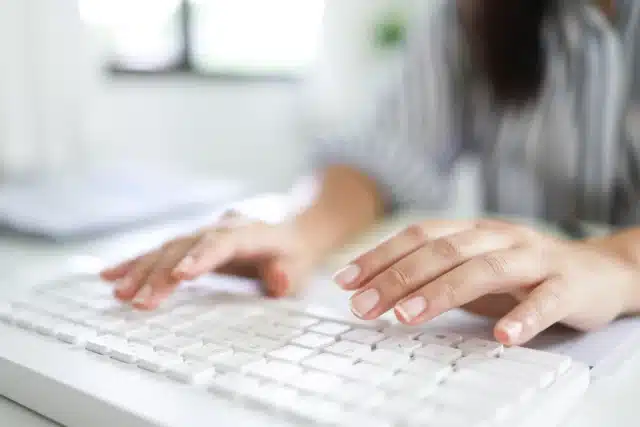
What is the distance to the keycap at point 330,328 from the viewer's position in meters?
0.45

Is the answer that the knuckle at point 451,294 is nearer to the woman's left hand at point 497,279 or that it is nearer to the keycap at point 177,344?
the woman's left hand at point 497,279

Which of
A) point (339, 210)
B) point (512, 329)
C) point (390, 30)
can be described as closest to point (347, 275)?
point (512, 329)

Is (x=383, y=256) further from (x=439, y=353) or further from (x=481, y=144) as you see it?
(x=481, y=144)

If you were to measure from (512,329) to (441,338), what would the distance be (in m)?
0.05

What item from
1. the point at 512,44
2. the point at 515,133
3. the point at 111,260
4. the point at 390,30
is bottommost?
the point at 111,260

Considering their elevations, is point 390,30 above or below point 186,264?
above

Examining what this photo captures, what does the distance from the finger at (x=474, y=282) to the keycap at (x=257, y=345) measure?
9cm

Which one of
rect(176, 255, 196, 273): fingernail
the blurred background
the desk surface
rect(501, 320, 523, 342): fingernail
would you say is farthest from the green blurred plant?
rect(501, 320, 523, 342): fingernail

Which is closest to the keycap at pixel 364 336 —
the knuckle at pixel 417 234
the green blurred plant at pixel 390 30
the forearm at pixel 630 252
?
the knuckle at pixel 417 234

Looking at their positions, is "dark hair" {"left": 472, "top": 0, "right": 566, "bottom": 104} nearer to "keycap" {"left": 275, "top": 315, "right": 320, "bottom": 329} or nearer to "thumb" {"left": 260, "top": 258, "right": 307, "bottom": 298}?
"thumb" {"left": 260, "top": 258, "right": 307, "bottom": 298}

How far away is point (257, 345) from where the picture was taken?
42cm

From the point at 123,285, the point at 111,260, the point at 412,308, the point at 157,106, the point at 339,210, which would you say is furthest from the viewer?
the point at 157,106

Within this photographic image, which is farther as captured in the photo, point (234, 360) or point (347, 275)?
point (347, 275)

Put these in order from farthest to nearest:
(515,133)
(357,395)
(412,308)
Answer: (515,133) < (412,308) < (357,395)
